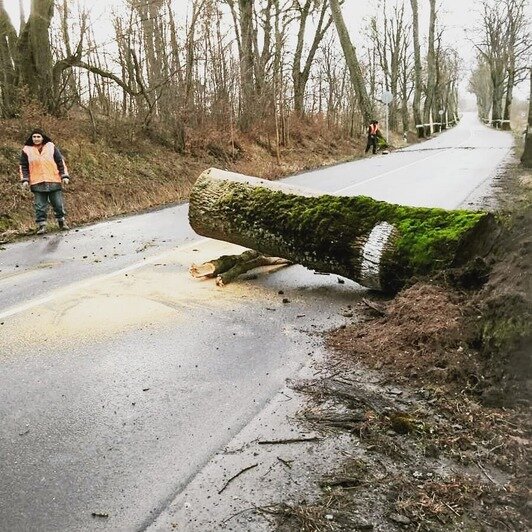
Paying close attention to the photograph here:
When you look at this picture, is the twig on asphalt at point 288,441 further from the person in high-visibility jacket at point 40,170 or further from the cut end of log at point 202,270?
the person in high-visibility jacket at point 40,170

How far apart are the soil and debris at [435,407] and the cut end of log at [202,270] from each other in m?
2.29

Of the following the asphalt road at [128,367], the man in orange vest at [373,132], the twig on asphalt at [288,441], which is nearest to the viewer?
the asphalt road at [128,367]

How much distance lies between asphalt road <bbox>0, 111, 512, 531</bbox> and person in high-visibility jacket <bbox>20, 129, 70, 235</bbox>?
1.96 m

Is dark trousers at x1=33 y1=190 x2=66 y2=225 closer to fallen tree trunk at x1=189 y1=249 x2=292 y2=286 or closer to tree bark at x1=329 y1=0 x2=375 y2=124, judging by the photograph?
fallen tree trunk at x1=189 y1=249 x2=292 y2=286

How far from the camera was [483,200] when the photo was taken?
33.4ft

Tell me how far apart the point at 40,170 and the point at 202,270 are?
518 centimetres

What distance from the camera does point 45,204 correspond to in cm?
1003

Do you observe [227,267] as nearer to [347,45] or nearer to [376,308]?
[376,308]

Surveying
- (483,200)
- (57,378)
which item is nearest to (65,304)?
(57,378)

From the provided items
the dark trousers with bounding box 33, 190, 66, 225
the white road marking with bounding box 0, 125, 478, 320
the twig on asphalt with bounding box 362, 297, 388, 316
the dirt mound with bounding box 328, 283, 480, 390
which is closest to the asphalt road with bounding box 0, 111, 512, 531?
the white road marking with bounding box 0, 125, 478, 320

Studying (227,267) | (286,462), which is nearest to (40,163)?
(227,267)

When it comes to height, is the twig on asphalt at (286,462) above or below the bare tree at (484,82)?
below

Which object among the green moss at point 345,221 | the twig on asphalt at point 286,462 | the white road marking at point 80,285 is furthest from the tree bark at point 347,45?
the twig on asphalt at point 286,462

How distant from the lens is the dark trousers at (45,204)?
990 centimetres
